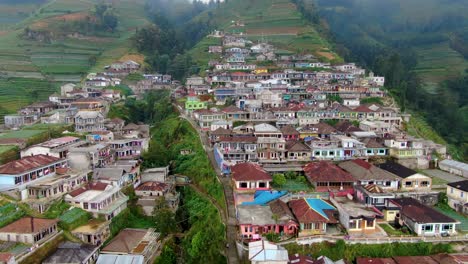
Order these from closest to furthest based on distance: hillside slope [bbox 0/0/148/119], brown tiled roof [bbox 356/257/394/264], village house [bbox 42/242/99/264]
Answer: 1. village house [bbox 42/242/99/264]
2. brown tiled roof [bbox 356/257/394/264]
3. hillside slope [bbox 0/0/148/119]

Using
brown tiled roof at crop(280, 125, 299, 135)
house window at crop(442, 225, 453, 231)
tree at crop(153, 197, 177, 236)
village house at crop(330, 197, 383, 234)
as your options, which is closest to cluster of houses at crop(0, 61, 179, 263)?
tree at crop(153, 197, 177, 236)

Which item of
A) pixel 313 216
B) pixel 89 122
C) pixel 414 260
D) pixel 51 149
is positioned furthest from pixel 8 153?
pixel 414 260

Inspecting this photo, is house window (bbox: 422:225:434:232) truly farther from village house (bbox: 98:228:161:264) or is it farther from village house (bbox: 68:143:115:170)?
village house (bbox: 68:143:115:170)

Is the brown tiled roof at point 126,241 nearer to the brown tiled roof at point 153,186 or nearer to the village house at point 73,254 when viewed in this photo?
the village house at point 73,254

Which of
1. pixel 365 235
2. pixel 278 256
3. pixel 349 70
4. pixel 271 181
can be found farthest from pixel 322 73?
pixel 278 256

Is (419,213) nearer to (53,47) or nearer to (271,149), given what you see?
(271,149)

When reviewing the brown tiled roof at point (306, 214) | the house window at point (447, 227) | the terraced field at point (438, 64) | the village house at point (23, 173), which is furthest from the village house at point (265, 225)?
the terraced field at point (438, 64)

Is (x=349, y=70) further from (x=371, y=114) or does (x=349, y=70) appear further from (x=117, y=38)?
(x=117, y=38)
